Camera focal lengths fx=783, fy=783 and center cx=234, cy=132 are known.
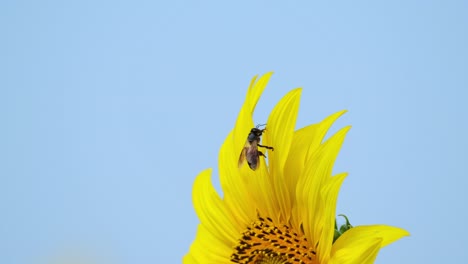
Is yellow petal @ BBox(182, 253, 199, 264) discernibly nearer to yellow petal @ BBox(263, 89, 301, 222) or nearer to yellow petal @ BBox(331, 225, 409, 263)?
yellow petal @ BBox(263, 89, 301, 222)

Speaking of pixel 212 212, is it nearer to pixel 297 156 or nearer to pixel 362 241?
pixel 297 156

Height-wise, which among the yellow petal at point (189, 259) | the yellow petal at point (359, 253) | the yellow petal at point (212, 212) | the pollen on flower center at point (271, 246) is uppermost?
the yellow petal at point (212, 212)

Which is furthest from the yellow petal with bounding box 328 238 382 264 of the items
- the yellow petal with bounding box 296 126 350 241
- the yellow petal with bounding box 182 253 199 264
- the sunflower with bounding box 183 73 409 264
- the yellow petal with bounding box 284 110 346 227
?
the yellow petal with bounding box 182 253 199 264

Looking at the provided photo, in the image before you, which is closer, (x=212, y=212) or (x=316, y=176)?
(x=316, y=176)

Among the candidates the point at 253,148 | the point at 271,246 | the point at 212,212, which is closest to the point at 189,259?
the point at 212,212

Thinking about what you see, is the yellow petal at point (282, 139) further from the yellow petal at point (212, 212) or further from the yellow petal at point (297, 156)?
the yellow petal at point (212, 212)

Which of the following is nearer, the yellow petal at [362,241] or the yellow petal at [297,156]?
the yellow petal at [362,241]

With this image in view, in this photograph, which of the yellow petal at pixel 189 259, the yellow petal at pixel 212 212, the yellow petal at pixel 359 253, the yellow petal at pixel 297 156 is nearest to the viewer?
the yellow petal at pixel 359 253

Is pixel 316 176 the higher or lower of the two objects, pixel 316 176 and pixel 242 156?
the lower

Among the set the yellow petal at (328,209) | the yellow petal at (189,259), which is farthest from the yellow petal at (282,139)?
the yellow petal at (189,259)
